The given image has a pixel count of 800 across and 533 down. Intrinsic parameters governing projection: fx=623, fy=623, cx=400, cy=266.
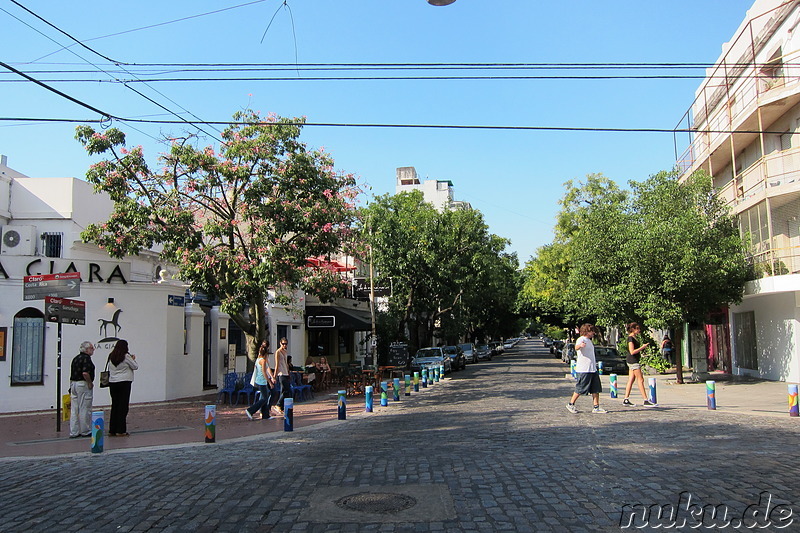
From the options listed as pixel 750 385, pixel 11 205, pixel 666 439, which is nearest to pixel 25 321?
pixel 11 205

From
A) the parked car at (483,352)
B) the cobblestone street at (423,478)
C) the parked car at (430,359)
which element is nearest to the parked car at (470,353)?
the parked car at (483,352)

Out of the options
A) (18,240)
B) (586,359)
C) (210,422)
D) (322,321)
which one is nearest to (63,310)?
(210,422)

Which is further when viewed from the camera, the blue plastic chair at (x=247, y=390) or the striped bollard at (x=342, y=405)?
the blue plastic chair at (x=247, y=390)

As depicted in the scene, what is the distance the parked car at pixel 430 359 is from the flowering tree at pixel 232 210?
15.0 metres

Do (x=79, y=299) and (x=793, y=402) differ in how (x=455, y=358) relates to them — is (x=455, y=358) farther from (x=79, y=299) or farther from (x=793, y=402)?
(x=793, y=402)

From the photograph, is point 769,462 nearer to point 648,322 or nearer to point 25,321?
point 648,322

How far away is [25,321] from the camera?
50.5ft

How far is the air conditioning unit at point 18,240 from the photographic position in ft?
54.5

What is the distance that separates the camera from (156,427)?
12438 millimetres

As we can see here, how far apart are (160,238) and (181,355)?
5442mm

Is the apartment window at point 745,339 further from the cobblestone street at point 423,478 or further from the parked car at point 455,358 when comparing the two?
the parked car at point 455,358

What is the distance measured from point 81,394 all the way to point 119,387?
626 millimetres

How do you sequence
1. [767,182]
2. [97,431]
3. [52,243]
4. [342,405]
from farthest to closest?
[767,182]
[52,243]
[342,405]
[97,431]

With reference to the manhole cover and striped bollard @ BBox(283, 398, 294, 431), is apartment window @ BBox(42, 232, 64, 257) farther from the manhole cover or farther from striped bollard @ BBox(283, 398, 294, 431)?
the manhole cover
